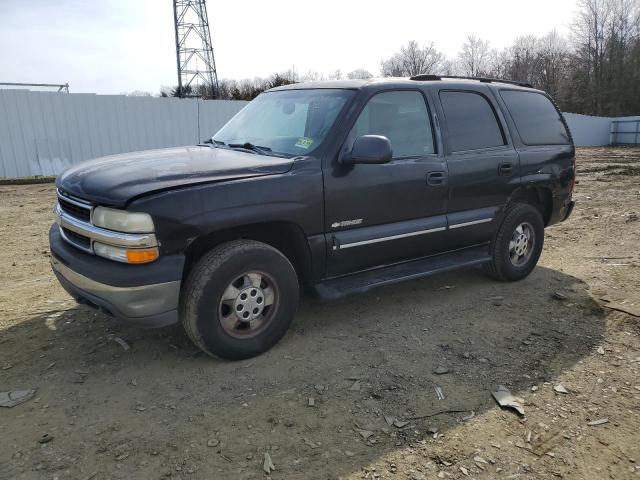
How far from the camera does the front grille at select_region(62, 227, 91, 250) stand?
3.31 meters

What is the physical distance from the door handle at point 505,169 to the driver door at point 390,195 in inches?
30.9

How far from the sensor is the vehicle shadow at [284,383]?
2615 millimetres

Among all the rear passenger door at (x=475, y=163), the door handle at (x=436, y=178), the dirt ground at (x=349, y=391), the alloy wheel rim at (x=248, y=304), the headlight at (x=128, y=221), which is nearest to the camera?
the dirt ground at (x=349, y=391)

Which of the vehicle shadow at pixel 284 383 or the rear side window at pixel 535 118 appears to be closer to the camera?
the vehicle shadow at pixel 284 383

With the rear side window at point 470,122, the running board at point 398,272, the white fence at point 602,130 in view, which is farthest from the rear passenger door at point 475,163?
the white fence at point 602,130

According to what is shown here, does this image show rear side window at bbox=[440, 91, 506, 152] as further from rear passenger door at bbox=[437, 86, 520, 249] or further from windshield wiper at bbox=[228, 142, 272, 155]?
windshield wiper at bbox=[228, 142, 272, 155]

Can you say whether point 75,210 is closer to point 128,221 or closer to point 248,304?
point 128,221

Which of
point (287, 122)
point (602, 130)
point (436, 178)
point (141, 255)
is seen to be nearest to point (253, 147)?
point (287, 122)

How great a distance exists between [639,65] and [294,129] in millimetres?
47217

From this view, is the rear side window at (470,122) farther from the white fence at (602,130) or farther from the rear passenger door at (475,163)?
the white fence at (602,130)

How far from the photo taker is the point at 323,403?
3.08 m

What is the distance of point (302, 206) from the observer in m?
3.58

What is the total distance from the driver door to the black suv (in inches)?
0.5

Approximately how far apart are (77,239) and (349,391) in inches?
82.3
